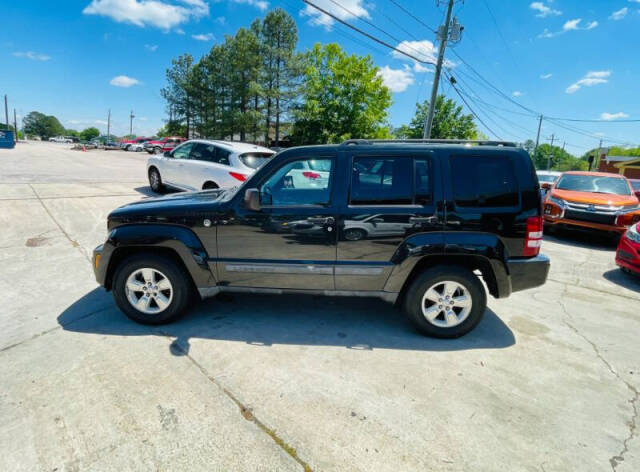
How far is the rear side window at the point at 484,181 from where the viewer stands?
2996 millimetres

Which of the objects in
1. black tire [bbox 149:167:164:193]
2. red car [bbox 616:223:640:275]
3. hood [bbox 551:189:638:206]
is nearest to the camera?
red car [bbox 616:223:640:275]

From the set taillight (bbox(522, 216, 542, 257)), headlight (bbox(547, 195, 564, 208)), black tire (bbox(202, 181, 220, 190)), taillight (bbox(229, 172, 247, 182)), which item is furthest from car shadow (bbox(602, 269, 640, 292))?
black tire (bbox(202, 181, 220, 190))

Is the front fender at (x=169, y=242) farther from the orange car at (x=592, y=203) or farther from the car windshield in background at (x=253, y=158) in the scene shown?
the orange car at (x=592, y=203)

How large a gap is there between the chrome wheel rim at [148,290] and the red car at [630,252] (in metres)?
6.41

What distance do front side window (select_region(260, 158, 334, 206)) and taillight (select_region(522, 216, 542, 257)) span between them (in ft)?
6.05

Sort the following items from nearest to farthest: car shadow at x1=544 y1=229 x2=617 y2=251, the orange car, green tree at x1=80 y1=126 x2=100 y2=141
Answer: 1. the orange car
2. car shadow at x1=544 y1=229 x2=617 y2=251
3. green tree at x1=80 y1=126 x2=100 y2=141

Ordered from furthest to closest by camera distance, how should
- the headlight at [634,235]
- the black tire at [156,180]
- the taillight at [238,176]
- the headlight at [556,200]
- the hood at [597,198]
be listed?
1. the black tire at [156,180]
2. the headlight at [556,200]
3. the taillight at [238,176]
4. the hood at [597,198]
5. the headlight at [634,235]

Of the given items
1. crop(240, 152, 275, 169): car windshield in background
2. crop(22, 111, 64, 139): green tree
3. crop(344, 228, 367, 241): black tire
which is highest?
crop(22, 111, 64, 139): green tree

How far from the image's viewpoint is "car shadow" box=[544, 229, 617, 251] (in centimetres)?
733

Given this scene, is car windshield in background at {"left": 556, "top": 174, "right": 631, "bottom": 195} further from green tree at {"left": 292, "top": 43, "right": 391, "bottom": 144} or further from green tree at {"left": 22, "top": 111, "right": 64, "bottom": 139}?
green tree at {"left": 22, "top": 111, "right": 64, "bottom": 139}

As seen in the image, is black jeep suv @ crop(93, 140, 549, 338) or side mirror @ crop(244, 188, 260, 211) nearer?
side mirror @ crop(244, 188, 260, 211)

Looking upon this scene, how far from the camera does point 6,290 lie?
12.8 ft

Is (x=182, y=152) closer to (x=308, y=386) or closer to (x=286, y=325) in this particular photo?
(x=286, y=325)

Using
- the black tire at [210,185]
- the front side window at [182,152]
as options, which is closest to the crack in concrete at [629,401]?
the black tire at [210,185]
